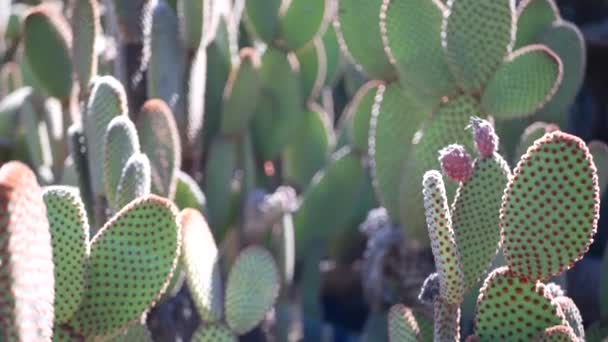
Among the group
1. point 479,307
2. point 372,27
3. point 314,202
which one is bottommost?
point 314,202

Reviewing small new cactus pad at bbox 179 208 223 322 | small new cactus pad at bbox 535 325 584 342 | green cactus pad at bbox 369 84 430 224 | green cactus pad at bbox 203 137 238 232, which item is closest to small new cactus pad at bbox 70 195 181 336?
small new cactus pad at bbox 179 208 223 322

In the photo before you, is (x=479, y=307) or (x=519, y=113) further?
(x=519, y=113)

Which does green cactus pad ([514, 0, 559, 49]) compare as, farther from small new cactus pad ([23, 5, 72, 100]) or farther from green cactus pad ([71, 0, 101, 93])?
small new cactus pad ([23, 5, 72, 100])

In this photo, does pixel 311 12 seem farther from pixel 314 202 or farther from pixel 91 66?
pixel 91 66

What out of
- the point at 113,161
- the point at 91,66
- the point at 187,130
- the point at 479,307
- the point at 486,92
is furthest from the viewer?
the point at 187,130

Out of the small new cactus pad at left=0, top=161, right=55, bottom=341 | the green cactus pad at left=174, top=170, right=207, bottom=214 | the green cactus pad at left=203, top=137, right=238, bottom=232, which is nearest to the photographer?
the small new cactus pad at left=0, top=161, right=55, bottom=341

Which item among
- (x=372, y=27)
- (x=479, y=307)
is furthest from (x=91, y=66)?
(x=479, y=307)

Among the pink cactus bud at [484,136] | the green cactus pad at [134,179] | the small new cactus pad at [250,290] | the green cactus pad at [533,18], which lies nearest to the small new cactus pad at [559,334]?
the pink cactus bud at [484,136]

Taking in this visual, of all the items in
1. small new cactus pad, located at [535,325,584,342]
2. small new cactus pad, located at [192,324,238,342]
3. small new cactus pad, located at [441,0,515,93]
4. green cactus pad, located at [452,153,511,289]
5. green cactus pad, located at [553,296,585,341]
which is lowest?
small new cactus pad, located at [192,324,238,342]
